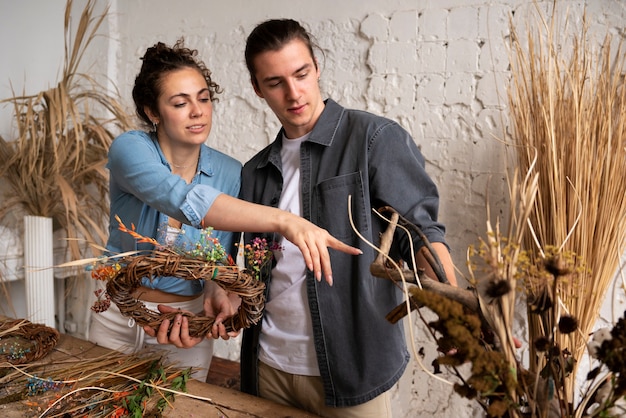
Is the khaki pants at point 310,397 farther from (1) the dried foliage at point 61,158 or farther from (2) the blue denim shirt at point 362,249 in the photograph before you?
(1) the dried foliage at point 61,158

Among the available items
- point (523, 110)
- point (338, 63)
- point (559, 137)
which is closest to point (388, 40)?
point (338, 63)

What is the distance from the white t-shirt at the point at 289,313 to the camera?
1.69m

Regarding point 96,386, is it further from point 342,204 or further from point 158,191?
point 342,204

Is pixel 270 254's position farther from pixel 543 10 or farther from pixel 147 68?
pixel 543 10

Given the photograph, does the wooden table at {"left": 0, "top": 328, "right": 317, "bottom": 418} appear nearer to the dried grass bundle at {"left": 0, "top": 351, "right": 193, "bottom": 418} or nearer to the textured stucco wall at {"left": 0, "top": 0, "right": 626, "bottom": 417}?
the dried grass bundle at {"left": 0, "top": 351, "right": 193, "bottom": 418}

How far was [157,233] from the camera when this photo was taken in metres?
1.87

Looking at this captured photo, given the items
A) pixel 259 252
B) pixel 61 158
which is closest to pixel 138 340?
pixel 259 252

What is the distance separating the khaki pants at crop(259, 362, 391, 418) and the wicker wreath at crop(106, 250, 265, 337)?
0.25m

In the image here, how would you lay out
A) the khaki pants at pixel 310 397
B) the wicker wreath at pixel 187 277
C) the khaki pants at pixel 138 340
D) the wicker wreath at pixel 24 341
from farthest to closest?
1. the khaki pants at pixel 138 340
2. the wicker wreath at pixel 24 341
3. the khaki pants at pixel 310 397
4. the wicker wreath at pixel 187 277

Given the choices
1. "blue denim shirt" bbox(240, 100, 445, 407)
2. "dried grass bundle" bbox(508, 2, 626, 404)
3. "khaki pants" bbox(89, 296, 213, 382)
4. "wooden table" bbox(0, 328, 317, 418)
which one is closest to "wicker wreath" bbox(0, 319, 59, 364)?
"khaki pants" bbox(89, 296, 213, 382)

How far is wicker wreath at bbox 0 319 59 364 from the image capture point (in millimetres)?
1803

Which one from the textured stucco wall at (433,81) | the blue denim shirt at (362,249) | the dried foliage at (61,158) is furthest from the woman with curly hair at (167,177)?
the dried foliage at (61,158)

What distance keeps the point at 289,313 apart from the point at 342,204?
1.18 feet

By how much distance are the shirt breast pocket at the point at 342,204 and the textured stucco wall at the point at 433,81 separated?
2.81 ft
